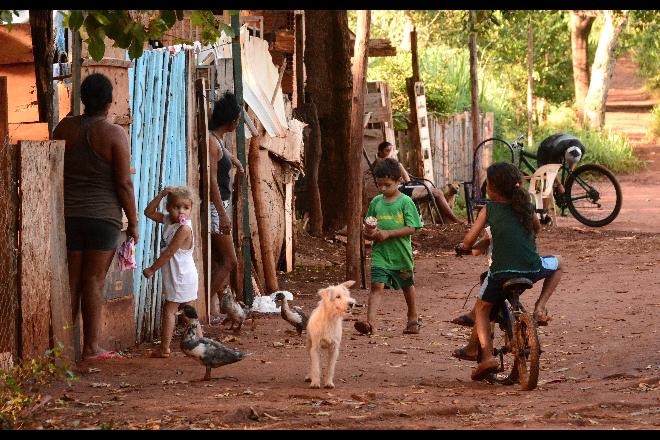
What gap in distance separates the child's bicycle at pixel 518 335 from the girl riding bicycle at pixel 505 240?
0.08 meters

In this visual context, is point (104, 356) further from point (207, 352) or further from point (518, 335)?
point (518, 335)

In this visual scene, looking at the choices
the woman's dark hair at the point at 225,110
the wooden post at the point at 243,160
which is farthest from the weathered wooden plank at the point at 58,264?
the wooden post at the point at 243,160

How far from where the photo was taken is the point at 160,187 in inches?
398

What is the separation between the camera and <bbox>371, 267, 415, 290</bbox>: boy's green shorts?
10.3 metres

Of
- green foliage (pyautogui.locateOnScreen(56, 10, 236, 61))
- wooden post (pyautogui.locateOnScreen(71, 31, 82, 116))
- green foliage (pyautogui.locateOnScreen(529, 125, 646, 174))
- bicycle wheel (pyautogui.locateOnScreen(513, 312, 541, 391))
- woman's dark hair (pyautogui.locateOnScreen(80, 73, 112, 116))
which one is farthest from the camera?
green foliage (pyautogui.locateOnScreen(529, 125, 646, 174))

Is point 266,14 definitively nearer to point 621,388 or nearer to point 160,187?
point 160,187

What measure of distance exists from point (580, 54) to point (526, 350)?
33.0 metres

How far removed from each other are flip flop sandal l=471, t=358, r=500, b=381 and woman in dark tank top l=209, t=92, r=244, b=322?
3250 mm

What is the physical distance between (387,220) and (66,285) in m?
2.97

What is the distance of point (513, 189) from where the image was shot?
804 cm

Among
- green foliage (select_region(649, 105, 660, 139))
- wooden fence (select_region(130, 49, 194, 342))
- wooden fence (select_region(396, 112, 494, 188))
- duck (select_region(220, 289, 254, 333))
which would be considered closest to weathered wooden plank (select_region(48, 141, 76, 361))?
wooden fence (select_region(130, 49, 194, 342))

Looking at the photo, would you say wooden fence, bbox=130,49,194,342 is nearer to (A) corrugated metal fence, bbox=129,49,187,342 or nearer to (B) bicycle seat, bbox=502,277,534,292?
(A) corrugated metal fence, bbox=129,49,187,342

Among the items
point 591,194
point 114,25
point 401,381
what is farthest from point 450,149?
point 114,25
